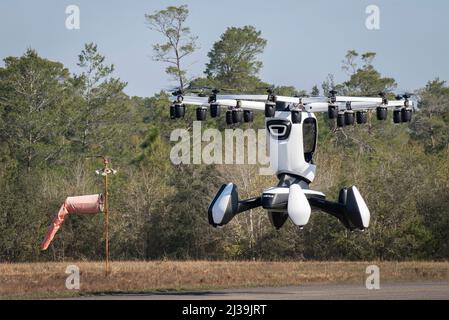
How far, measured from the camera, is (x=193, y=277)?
182 feet

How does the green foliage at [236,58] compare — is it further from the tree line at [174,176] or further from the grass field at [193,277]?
the grass field at [193,277]

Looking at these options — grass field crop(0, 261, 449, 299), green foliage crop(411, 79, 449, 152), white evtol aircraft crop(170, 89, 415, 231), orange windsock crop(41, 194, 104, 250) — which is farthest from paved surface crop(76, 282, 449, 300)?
green foliage crop(411, 79, 449, 152)

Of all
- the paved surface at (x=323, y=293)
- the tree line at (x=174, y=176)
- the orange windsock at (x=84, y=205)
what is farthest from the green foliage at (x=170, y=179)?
the paved surface at (x=323, y=293)

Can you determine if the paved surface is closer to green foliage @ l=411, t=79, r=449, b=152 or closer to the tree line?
the tree line

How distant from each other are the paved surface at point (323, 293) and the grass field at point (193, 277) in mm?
2907

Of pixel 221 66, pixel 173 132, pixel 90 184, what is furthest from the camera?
pixel 221 66

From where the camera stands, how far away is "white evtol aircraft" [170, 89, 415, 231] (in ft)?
131

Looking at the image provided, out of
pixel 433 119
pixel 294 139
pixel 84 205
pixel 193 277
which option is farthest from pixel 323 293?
pixel 433 119

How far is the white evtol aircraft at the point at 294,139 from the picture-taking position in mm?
39938

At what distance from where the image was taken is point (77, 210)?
65.6 m

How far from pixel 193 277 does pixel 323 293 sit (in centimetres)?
1184
